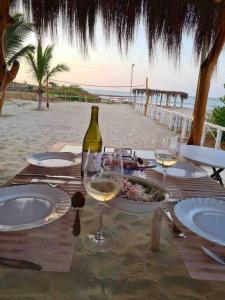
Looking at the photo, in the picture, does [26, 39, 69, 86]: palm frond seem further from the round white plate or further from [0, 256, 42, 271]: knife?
[0, 256, 42, 271]: knife

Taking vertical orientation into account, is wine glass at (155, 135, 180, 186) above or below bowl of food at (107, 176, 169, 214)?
above

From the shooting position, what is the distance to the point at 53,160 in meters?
1.26

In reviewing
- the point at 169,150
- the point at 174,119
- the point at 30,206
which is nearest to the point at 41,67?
the point at 174,119

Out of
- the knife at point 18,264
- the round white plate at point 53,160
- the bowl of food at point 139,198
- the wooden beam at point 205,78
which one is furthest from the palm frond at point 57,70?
the knife at point 18,264

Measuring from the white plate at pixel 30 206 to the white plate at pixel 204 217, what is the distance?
0.31 metres

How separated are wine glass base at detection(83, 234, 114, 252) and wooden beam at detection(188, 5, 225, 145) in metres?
1.98

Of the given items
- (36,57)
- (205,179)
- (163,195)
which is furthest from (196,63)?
(36,57)

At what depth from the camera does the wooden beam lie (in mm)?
2154

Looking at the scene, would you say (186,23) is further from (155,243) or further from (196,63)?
(155,243)

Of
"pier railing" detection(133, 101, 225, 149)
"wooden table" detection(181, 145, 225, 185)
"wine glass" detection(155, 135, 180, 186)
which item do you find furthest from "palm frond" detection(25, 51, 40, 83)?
"wine glass" detection(155, 135, 180, 186)

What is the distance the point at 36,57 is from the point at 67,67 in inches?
55.6

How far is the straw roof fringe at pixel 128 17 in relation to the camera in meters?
2.18

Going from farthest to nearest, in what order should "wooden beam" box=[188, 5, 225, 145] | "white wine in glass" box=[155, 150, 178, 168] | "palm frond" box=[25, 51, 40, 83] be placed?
"palm frond" box=[25, 51, 40, 83] < "wooden beam" box=[188, 5, 225, 145] < "white wine in glass" box=[155, 150, 178, 168]

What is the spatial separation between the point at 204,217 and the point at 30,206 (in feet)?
1.55
